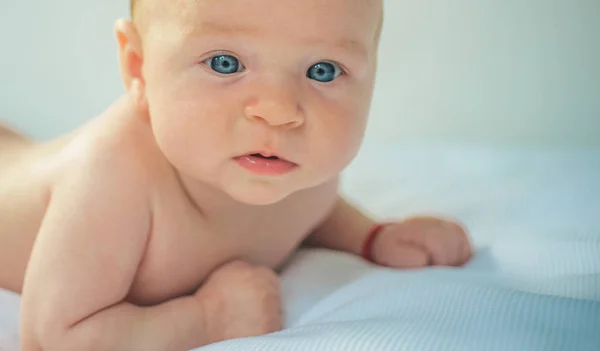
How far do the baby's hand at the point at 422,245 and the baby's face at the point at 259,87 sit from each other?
200 millimetres

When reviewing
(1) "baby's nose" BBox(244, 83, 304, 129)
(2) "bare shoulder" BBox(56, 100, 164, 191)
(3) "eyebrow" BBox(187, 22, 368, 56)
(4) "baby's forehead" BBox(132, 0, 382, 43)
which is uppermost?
(4) "baby's forehead" BBox(132, 0, 382, 43)

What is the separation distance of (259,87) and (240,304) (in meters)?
0.22

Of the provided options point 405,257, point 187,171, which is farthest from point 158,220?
point 405,257

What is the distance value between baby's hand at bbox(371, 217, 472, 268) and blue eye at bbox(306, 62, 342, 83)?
0.28m

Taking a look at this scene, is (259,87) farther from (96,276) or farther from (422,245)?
(422,245)

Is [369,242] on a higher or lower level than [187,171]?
lower

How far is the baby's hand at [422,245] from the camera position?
817mm

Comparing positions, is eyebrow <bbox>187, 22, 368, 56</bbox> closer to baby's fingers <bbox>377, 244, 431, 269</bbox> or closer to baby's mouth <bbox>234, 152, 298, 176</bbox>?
baby's mouth <bbox>234, 152, 298, 176</bbox>

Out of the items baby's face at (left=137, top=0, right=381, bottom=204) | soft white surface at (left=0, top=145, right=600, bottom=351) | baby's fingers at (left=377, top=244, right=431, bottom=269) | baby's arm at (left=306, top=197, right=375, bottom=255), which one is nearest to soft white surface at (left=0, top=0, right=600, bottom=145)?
soft white surface at (left=0, top=145, right=600, bottom=351)

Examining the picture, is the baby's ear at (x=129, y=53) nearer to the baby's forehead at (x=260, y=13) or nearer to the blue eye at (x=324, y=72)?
the baby's forehead at (x=260, y=13)

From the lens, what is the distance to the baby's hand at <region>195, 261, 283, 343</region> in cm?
67

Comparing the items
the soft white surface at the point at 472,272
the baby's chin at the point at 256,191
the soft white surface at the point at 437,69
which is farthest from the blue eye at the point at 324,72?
the soft white surface at the point at 437,69

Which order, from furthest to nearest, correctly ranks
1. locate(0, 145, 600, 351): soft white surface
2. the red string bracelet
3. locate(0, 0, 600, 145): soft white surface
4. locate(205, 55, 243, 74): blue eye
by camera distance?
locate(0, 0, 600, 145): soft white surface < the red string bracelet < locate(205, 55, 243, 74): blue eye < locate(0, 145, 600, 351): soft white surface

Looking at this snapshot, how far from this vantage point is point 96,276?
640mm
